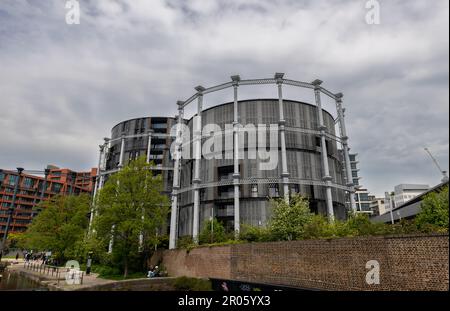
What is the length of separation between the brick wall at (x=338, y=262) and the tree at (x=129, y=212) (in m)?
8.58

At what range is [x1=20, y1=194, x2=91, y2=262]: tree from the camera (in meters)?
38.0

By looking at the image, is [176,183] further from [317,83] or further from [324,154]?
[317,83]

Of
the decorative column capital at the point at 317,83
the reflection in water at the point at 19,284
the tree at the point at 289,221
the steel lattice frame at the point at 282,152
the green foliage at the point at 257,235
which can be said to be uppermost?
the decorative column capital at the point at 317,83

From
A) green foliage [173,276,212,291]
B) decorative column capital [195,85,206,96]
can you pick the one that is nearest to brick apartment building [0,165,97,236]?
decorative column capital [195,85,206,96]

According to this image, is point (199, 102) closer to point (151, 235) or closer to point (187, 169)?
point (187, 169)

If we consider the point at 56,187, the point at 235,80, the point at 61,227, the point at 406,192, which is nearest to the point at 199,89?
the point at 235,80

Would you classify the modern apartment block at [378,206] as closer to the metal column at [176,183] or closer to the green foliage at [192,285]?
the metal column at [176,183]

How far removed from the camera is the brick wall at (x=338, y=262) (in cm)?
1152

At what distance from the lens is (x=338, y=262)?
1484 cm

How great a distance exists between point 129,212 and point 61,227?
15700 millimetres

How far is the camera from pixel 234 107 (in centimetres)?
4178

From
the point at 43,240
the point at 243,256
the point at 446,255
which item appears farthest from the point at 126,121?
the point at 446,255

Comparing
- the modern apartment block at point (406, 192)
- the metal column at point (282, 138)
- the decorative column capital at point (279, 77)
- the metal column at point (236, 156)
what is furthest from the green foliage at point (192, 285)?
the modern apartment block at point (406, 192)

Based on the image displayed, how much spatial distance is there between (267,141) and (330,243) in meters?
26.1
